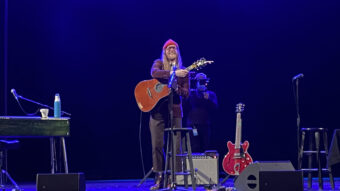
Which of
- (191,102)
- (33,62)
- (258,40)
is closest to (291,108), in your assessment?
(258,40)

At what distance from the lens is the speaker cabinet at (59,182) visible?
471 cm

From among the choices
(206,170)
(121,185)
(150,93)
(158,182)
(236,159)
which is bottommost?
(121,185)

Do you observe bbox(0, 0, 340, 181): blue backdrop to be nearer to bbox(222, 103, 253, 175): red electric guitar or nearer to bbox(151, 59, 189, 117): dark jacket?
bbox(222, 103, 253, 175): red electric guitar

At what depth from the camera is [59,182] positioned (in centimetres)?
472

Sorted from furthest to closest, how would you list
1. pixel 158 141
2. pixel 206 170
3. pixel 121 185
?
pixel 121 185
pixel 206 170
pixel 158 141

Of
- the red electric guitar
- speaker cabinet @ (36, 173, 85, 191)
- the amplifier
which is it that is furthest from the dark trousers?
speaker cabinet @ (36, 173, 85, 191)

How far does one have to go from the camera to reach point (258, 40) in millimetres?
8555

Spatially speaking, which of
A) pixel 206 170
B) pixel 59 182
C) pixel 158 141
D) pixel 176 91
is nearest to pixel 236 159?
pixel 206 170

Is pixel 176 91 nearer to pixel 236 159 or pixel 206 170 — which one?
pixel 206 170

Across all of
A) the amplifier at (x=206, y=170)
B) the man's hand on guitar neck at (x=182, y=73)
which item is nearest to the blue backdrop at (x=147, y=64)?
the amplifier at (x=206, y=170)

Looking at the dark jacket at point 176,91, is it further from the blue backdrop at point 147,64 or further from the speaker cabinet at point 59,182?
the blue backdrop at point 147,64

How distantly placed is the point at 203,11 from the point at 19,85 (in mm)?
3228

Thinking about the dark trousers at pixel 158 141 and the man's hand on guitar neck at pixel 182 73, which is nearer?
the man's hand on guitar neck at pixel 182 73

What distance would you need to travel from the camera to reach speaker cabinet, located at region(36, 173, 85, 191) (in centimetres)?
471
